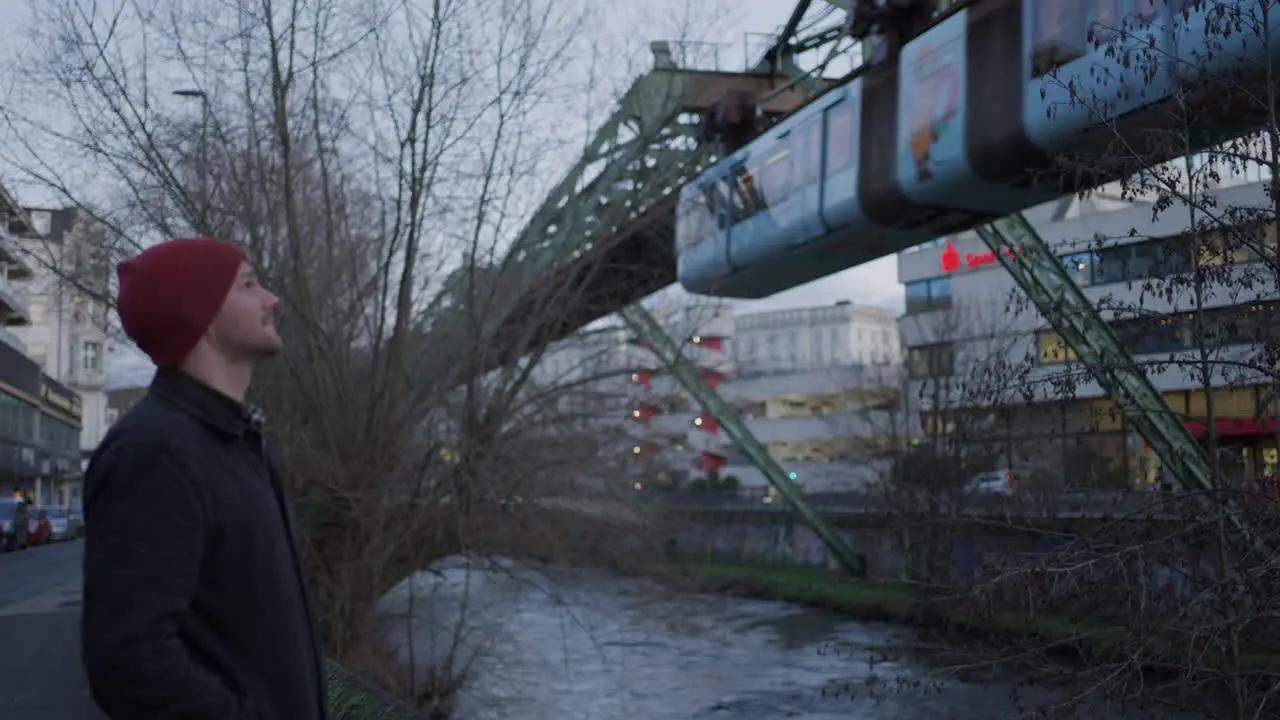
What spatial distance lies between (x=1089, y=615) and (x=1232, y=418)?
240 cm

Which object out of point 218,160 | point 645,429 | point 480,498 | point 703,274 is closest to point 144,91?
point 218,160

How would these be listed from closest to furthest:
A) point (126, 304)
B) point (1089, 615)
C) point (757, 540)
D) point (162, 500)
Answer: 1. point (162, 500)
2. point (126, 304)
3. point (1089, 615)
4. point (757, 540)

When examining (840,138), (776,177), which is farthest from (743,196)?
(840,138)

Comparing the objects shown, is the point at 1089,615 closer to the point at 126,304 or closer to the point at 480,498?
the point at 126,304

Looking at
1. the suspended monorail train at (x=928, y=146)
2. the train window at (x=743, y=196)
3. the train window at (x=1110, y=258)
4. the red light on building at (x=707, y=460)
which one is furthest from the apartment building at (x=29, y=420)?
the train window at (x=1110, y=258)

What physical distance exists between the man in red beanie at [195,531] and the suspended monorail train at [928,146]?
19.3 ft

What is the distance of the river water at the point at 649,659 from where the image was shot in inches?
631

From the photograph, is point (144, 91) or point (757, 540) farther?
point (757, 540)

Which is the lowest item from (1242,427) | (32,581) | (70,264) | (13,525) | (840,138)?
(32,581)

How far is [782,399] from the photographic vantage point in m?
90.2

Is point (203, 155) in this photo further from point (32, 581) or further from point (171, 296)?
point (171, 296)

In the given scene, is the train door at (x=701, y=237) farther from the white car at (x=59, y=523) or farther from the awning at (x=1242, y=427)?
the white car at (x=59, y=523)

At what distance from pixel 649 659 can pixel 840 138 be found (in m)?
13.5

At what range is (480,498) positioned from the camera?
15.5 metres
